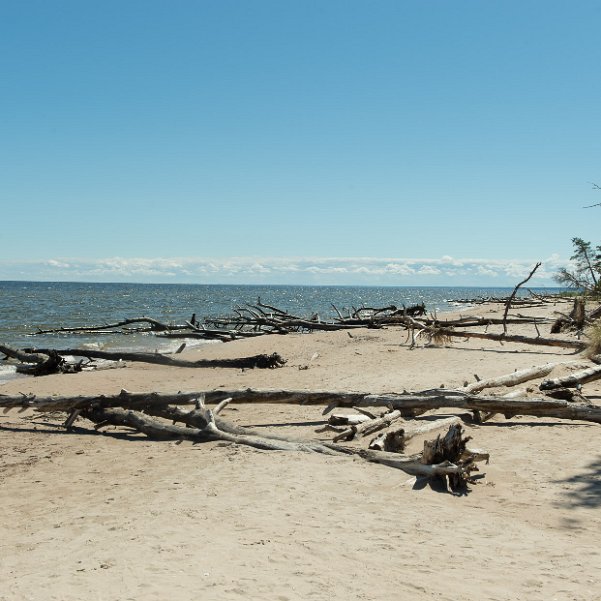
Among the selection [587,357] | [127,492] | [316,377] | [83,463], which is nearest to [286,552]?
[127,492]

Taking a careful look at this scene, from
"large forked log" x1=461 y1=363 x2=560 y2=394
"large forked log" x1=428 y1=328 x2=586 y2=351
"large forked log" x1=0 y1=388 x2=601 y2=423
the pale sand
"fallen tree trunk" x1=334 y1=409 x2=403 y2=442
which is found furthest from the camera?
"large forked log" x1=428 y1=328 x2=586 y2=351

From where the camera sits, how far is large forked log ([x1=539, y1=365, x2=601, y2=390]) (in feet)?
29.2

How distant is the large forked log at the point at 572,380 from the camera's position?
8.89 meters

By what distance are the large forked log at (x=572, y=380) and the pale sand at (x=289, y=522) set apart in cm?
108

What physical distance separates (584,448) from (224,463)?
12.4ft

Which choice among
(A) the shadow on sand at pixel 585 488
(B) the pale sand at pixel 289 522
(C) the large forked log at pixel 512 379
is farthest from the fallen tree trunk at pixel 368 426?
(A) the shadow on sand at pixel 585 488

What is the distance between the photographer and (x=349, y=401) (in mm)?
8188

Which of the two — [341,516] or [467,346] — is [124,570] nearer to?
[341,516]

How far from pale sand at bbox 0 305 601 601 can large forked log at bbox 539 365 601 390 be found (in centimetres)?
108

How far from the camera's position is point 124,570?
380cm

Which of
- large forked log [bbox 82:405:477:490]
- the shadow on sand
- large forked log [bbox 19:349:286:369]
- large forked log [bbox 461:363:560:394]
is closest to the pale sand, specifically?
the shadow on sand

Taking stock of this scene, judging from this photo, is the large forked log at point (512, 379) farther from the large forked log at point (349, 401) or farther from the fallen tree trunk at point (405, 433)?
the fallen tree trunk at point (405, 433)

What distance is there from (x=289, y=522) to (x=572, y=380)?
239 inches

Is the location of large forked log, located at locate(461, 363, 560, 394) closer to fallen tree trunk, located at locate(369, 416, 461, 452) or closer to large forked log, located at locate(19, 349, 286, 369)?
fallen tree trunk, located at locate(369, 416, 461, 452)
